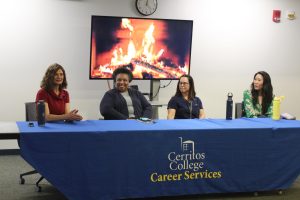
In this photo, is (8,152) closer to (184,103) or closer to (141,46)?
(141,46)

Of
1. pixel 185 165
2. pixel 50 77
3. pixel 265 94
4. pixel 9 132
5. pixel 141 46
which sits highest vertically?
pixel 141 46

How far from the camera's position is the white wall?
5234 mm

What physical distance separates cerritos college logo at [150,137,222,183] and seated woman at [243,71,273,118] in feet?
3.91

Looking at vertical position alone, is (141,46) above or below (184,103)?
above

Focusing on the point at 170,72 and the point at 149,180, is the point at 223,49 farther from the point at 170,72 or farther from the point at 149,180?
the point at 149,180

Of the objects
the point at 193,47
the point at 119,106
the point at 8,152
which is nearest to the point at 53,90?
the point at 119,106

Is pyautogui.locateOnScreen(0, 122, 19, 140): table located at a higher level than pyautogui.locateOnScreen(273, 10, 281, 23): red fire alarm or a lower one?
lower

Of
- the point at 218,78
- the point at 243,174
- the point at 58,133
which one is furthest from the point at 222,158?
the point at 218,78

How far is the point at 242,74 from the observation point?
611 cm

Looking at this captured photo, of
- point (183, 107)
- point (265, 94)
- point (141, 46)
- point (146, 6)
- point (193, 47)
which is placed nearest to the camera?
point (183, 107)

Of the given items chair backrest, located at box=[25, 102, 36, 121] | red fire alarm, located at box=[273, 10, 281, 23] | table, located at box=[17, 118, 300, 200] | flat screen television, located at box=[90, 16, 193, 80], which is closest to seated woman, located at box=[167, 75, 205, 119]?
table, located at box=[17, 118, 300, 200]

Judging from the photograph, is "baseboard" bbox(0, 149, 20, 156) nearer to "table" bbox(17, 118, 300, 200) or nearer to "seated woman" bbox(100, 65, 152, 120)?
"seated woman" bbox(100, 65, 152, 120)

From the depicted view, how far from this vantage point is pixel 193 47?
585cm

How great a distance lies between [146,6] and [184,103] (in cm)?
162
